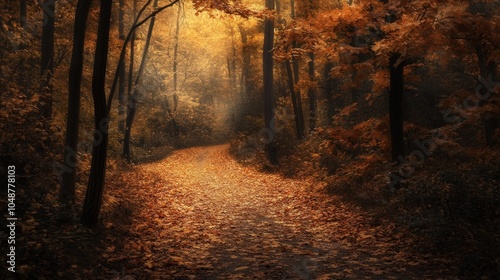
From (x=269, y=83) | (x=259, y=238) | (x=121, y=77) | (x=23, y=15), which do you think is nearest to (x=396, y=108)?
(x=259, y=238)

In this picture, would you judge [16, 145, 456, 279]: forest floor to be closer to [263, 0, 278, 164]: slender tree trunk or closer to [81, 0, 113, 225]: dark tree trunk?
[81, 0, 113, 225]: dark tree trunk

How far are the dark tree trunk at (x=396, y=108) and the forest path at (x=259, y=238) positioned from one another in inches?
84.8

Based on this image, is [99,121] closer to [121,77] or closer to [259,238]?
[259,238]

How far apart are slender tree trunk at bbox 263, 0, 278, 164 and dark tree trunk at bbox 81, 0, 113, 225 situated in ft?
37.2

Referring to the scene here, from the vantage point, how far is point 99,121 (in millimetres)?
7582

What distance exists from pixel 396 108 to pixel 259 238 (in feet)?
17.4

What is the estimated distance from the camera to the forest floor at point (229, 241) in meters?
6.09

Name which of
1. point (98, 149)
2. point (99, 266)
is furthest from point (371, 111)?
point (99, 266)

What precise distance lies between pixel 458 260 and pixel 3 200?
7.84 m

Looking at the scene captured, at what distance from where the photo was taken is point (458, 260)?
607 cm

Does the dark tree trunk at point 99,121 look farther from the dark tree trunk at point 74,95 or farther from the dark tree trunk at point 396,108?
the dark tree trunk at point 396,108

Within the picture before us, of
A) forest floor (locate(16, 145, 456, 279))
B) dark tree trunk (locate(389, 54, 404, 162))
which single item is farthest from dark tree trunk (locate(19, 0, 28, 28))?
dark tree trunk (locate(389, 54, 404, 162))

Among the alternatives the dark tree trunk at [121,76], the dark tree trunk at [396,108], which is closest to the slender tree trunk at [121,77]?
the dark tree trunk at [121,76]

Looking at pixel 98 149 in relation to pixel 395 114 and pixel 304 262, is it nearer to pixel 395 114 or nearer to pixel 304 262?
pixel 304 262
